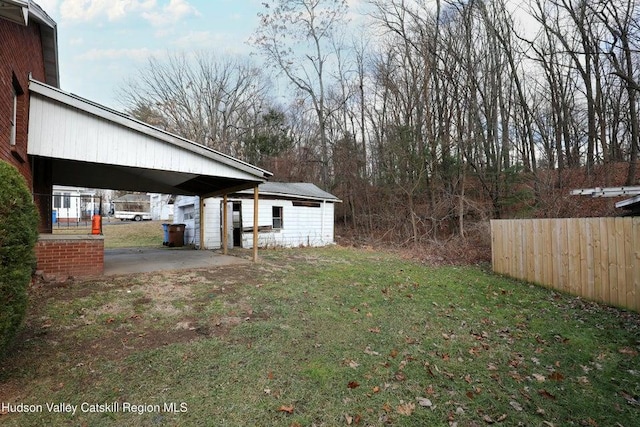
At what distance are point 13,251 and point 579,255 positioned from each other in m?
8.71

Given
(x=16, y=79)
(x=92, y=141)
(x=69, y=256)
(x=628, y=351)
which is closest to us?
(x=628, y=351)

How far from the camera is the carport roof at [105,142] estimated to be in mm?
5922

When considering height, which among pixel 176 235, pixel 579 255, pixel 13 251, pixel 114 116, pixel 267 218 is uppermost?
pixel 114 116

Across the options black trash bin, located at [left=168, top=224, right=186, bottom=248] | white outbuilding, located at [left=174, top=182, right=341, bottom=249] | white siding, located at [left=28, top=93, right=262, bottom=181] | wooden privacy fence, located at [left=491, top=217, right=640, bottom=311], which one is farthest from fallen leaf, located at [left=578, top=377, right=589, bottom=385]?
black trash bin, located at [left=168, top=224, right=186, bottom=248]

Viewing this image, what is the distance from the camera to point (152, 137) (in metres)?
6.96

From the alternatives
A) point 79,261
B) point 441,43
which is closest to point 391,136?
point 441,43

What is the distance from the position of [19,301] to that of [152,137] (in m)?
5.21

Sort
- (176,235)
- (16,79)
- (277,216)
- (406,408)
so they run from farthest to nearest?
(176,235)
(277,216)
(16,79)
(406,408)

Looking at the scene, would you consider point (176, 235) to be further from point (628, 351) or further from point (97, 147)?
point (628, 351)

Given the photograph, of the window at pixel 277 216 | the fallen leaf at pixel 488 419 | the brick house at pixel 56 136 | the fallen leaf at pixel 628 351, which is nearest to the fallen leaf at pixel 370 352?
the fallen leaf at pixel 488 419

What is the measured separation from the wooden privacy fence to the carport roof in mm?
7035

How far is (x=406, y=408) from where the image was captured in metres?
2.68

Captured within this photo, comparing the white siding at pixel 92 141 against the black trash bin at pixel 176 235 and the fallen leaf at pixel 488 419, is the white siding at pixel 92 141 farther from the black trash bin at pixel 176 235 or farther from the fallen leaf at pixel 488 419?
the black trash bin at pixel 176 235

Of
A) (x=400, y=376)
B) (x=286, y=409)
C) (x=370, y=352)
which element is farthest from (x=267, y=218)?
(x=286, y=409)
